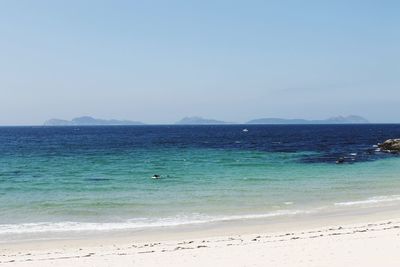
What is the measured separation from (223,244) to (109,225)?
6597 millimetres

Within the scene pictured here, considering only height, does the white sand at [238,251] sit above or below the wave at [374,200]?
above

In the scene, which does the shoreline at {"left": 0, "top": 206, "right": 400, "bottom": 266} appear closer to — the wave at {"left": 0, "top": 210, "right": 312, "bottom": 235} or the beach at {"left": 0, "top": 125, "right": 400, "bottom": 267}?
the beach at {"left": 0, "top": 125, "right": 400, "bottom": 267}

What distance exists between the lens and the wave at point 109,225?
2025 cm

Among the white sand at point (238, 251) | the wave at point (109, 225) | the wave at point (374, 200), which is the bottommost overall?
the wave at point (374, 200)

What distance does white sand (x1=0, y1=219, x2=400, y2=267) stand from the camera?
13.7 metres

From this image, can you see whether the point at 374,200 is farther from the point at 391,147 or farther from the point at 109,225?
the point at 391,147

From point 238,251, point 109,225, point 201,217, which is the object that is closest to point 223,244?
point 238,251

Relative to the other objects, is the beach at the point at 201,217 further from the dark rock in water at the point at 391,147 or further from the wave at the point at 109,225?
the dark rock in water at the point at 391,147

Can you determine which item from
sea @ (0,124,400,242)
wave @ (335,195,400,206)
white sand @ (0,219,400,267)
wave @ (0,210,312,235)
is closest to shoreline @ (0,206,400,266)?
white sand @ (0,219,400,267)

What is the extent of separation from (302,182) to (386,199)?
26.4 ft

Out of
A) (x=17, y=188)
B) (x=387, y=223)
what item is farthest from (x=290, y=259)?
(x=17, y=188)

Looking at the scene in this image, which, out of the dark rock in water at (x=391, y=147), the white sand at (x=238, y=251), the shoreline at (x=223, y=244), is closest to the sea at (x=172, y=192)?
the shoreline at (x=223, y=244)

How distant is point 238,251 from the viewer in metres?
→ 15.2

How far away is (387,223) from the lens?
2011cm
